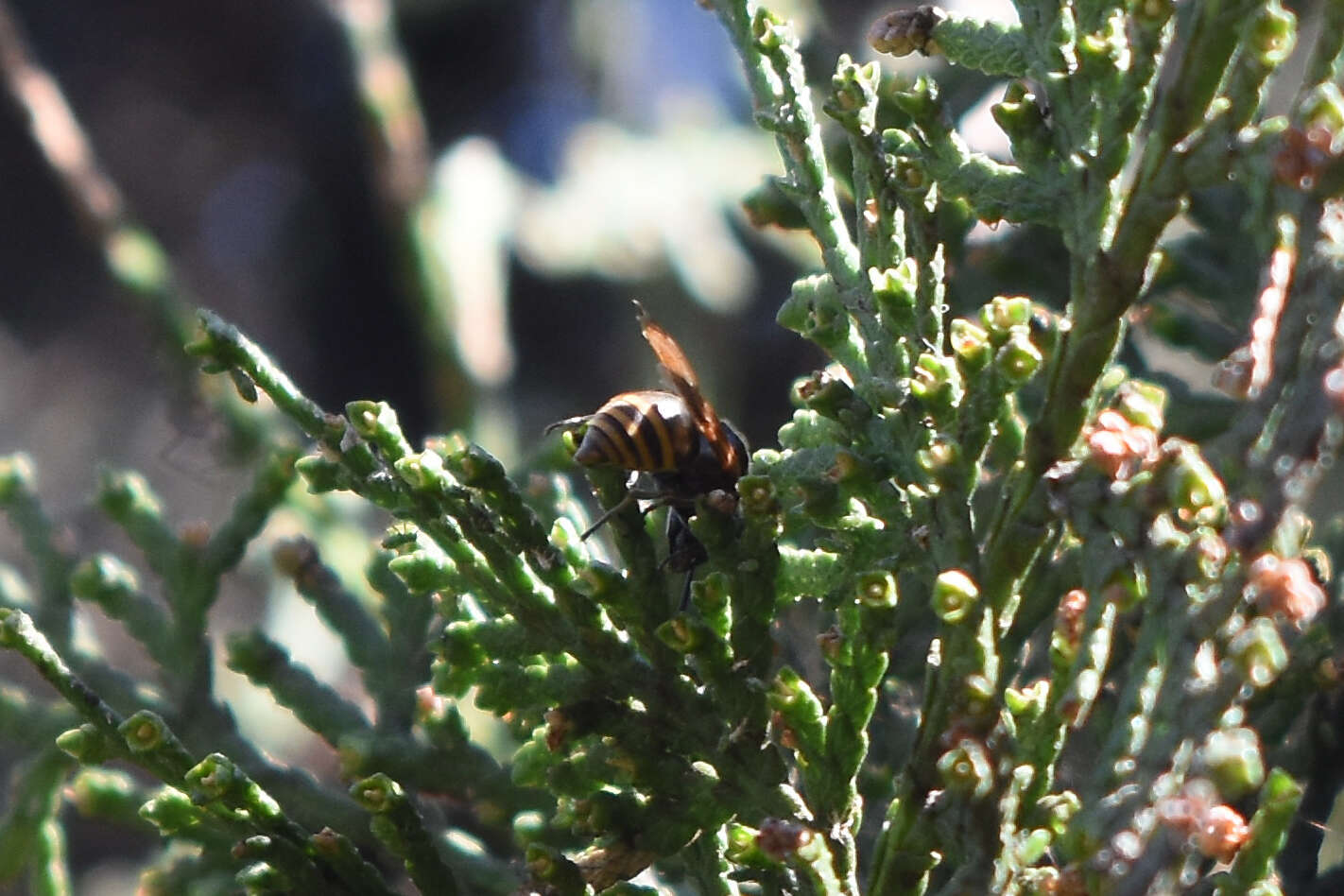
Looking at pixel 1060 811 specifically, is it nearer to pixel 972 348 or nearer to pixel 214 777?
pixel 972 348

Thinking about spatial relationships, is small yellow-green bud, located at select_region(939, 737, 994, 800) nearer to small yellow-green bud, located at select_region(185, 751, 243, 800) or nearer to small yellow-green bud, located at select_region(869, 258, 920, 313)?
small yellow-green bud, located at select_region(869, 258, 920, 313)

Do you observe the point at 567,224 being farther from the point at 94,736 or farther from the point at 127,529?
the point at 94,736

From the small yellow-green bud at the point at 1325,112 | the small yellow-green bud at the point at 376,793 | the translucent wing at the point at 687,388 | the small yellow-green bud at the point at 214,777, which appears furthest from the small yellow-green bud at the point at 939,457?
the small yellow-green bud at the point at 214,777

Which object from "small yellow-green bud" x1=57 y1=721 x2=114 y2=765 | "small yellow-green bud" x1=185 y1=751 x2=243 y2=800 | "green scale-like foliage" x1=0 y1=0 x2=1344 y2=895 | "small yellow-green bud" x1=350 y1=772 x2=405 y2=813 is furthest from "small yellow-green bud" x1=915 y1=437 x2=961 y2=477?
"small yellow-green bud" x1=57 y1=721 x2=114 y2=765

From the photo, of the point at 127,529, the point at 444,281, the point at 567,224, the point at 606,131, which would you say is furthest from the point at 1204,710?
the point at 606,131

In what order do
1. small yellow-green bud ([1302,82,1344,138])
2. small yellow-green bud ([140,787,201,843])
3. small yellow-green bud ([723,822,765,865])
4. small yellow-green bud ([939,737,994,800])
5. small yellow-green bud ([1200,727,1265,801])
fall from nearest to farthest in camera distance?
small yellow-green bud ([1200,727,1265,801]), small yellow-green bud ([1302,82,1344,138]), small yellow-green bud ([939,737,994,800]), small yellow-green bud ([723,822,765,865]), small yellow-green bud ([140,787,201,843])
